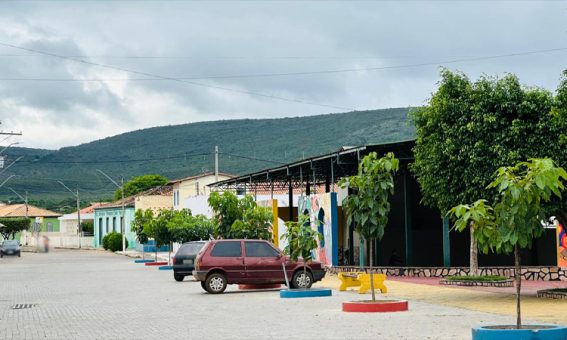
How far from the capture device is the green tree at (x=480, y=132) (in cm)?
2395

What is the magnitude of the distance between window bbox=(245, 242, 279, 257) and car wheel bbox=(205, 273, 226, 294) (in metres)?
1.07

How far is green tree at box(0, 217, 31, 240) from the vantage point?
4712 inches

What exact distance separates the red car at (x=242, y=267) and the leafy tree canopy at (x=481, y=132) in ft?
16.8

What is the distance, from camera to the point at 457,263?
45.2 metres

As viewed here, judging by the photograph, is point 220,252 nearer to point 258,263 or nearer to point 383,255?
point 258,263

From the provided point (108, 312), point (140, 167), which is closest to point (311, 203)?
point (108, 312)

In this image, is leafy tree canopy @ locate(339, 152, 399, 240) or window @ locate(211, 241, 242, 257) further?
window @ locate(211, 241, 242, 257)

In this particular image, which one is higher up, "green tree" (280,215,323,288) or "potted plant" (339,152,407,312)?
"potted plant" (339,152,407,312)

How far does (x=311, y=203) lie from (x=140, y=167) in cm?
15847

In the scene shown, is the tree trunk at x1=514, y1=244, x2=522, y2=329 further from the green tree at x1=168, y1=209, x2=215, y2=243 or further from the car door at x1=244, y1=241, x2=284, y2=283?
the green tree at x1=168, y1=209, x2=215, y2=243

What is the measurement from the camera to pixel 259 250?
29.4m

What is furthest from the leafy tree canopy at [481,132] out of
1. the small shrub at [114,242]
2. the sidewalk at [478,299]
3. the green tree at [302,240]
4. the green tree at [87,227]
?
the green tree at [87,227]

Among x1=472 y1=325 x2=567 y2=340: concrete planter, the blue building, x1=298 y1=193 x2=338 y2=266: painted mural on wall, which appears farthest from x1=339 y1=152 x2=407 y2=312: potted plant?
the blue building

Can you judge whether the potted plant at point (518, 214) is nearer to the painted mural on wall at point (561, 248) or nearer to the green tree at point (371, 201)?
the green tree at point (371, 201)
